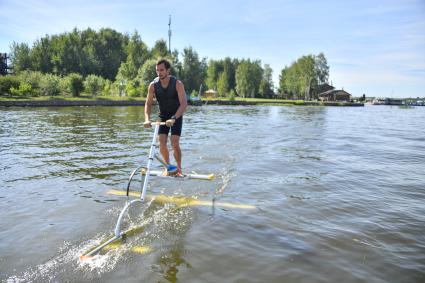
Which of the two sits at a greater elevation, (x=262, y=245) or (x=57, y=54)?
(x=57, y=54)

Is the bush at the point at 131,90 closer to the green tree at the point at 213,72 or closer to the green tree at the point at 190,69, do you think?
the green tree at the point at 190,69

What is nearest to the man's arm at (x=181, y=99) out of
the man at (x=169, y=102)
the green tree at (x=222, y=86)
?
the man at (x=169, y=102)

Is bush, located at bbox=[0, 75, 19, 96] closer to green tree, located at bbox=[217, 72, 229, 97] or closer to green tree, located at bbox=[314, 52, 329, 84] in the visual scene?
green tree, located at bbox=[217, 72, 229, 97]

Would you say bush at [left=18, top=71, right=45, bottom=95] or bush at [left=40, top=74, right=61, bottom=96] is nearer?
bush at [left=40, top=74, right=61, bottom=96]

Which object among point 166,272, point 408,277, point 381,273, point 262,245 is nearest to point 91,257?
point 166,272

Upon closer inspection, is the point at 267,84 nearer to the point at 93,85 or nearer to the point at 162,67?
the point at 93,85

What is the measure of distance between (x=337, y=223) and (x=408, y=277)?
203cm

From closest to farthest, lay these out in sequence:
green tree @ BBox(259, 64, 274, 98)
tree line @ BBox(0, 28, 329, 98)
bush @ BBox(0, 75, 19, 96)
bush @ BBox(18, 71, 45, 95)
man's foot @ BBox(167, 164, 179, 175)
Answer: man's foot @ BBox(167, 164, 179, 175) → bush @ BBox(0, 75, 19, 96) → bush @ BBox(18, 71, 45, 95) → tree line @ BBox(0, 28, 329, 98) → green tree @ BBox(259, 64, 274, 98)

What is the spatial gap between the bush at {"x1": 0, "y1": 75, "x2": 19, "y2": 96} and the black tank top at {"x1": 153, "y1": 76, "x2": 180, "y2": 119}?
72.4 m

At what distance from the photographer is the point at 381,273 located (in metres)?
4.89

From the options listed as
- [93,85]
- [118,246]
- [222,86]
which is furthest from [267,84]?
[118,246]

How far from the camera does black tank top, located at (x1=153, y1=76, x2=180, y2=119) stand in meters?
7.94

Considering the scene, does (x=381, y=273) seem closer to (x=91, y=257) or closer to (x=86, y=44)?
(x=91, y=257)

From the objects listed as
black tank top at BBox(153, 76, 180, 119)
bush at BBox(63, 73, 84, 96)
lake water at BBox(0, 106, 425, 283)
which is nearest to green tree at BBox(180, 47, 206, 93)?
bush at BBox(63, 73, 84, 96)
